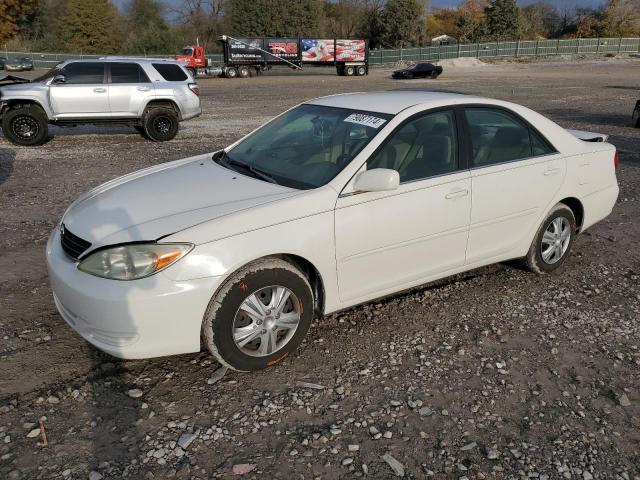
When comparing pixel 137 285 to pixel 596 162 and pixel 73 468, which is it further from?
pixel 596 162

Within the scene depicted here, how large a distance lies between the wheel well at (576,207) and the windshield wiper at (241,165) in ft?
8.77

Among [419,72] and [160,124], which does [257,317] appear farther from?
[419,72]

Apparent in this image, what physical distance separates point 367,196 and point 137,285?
151cm

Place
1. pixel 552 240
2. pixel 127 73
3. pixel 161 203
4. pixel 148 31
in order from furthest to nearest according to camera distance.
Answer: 1. pixel 148 31
2. pixel 127 73
3. pixel 552 240
4. pixel 161 203

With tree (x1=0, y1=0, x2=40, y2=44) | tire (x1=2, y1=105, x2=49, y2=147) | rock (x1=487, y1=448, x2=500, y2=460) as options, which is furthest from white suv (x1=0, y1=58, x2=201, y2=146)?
tree (x1=0, y1=0, x2=40, y2=44)

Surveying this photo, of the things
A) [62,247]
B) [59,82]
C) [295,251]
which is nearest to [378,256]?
[295,251]

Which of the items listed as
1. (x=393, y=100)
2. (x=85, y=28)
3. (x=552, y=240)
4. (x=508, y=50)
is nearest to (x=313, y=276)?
(x=393, y=100)

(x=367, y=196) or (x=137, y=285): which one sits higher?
(x=367, y=196)

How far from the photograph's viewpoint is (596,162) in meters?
4.83

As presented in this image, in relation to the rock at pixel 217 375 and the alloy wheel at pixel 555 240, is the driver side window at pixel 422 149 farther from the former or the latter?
the rock at pixel 217 375

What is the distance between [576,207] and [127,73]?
10095 millimetres

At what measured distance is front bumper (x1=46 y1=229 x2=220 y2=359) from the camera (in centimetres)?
289

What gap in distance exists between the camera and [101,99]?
11.5 metres

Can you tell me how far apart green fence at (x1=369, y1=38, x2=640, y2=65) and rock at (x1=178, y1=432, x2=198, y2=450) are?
60501 mm
